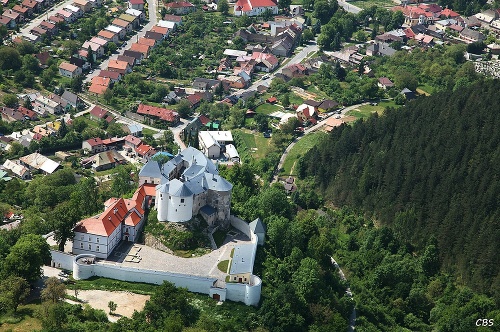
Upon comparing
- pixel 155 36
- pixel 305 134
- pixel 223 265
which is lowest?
pixel 155 36

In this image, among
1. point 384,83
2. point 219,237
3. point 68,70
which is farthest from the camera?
point 68,70

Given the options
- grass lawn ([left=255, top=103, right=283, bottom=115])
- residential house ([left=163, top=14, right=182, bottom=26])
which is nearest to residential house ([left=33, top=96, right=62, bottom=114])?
grass lawn ([left=255, top=103, right=283, bottom=115])

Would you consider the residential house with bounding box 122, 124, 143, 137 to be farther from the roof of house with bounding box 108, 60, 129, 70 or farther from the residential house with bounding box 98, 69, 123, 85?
the roof of house with bounding box 108, 60, 129, 70

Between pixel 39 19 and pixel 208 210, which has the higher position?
pixel 208 210

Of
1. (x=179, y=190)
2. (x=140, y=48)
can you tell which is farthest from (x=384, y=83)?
(x=179, y=190)

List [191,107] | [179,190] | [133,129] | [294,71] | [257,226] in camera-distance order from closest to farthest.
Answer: [179,190]
[257,226]
[133,129]
[191,107]
[294,71]

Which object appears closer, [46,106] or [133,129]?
[133,129]

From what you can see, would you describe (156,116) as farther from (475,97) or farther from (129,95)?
(475,97)

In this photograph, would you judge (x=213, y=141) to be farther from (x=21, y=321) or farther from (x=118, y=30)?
(x=118, y=30)
